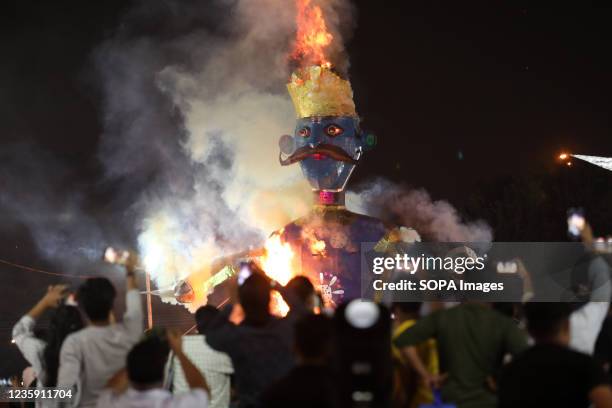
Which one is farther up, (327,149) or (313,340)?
(327,149)

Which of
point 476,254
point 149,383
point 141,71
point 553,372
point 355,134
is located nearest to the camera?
point 553,372

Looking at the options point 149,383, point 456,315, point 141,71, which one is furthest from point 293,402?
point 141,71

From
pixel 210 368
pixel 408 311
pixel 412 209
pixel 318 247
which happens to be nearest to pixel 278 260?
pixel 318 247

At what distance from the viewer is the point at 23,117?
17.4 meters

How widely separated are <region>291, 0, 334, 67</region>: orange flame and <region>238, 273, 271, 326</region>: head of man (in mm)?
9068

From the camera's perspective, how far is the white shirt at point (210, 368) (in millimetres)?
5488

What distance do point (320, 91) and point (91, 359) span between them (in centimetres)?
912

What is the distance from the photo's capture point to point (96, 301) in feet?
15.8

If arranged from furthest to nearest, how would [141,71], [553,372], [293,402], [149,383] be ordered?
[141,71] < [149,383] < [553,372] < [293,402]

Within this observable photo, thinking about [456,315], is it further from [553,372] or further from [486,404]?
[553,372]

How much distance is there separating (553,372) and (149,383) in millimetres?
1897

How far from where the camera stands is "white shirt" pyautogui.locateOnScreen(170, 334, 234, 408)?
549 cm

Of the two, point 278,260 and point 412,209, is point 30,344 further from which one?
point 412,209

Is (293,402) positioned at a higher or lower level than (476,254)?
lower
